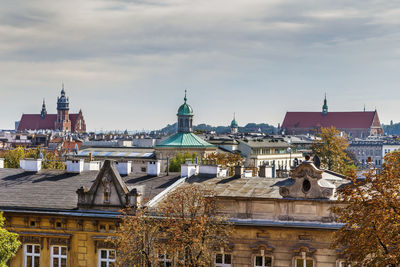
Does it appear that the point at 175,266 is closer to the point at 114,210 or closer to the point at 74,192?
the point at 114,210

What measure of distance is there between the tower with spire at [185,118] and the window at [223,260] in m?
124

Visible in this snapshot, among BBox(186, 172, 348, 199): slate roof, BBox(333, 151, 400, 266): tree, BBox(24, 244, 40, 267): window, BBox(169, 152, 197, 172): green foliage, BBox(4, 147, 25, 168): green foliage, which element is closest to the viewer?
BBox(333, 151, 400, 266): tree

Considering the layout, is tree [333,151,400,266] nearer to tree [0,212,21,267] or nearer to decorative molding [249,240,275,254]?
decorative molding [249,240,275,254]

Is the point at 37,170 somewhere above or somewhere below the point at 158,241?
above

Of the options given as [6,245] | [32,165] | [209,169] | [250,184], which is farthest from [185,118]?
[6,245]

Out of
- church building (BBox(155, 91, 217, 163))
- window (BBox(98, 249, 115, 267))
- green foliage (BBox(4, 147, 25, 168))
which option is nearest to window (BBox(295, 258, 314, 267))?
window (BBox(98, 249, 115, 267))

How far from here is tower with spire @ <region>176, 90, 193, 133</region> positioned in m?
166

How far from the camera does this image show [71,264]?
4469 centimetres

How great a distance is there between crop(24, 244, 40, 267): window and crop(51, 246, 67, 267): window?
0.93 metres

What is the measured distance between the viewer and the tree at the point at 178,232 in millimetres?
36625

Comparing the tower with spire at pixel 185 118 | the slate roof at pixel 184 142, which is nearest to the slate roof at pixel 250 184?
the slate roof at pixel 184 142

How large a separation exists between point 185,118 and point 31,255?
403ft

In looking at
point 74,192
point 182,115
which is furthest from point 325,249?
point 182,115

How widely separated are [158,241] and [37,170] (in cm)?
1661
